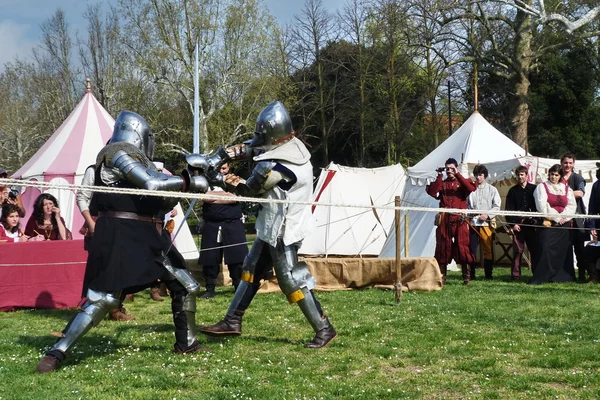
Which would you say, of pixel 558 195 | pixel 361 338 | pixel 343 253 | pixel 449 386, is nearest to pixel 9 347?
pixel 361 338

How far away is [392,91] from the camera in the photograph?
2450 cm

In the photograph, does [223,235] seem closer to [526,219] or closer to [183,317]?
[183,317]

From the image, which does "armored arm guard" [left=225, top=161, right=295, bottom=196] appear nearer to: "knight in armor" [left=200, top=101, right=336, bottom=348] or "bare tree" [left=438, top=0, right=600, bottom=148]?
"knight in armor" [left=200, top=101, right=336, bottom=348]

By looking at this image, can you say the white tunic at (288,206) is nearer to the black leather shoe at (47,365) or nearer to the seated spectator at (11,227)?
the black leather shoe at (47,365)

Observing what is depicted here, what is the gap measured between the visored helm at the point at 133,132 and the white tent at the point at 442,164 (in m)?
6.47

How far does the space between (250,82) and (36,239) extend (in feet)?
54.8

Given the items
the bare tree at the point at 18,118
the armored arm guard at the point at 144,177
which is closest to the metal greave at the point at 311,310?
the armored arm guard at the point at 144,177

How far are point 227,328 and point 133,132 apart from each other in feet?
5.11

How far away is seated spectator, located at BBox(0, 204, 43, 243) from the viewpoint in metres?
7.68

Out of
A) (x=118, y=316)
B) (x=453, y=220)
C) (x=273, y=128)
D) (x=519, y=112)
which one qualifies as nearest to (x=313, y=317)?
(x=273, y=128)

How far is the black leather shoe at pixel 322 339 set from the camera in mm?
4883

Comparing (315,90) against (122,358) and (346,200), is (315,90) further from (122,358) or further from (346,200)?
(122,358)

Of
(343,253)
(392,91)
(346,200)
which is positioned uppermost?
(392,91)

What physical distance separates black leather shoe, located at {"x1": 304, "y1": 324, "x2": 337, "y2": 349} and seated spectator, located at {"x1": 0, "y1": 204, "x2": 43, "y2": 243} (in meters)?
4.05
